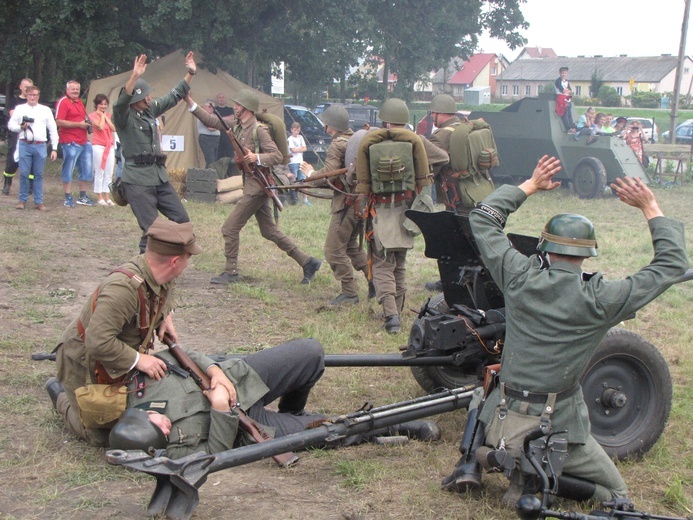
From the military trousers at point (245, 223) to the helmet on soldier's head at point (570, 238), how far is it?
16.8 feet

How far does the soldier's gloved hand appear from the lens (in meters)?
4.04

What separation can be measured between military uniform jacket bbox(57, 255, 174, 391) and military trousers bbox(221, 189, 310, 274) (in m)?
4.36

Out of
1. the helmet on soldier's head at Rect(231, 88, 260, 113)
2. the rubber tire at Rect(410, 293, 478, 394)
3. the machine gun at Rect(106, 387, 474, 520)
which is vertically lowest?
the rubber tire at Rect(410, 293, 478, 394)

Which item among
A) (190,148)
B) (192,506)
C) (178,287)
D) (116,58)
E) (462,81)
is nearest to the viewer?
(192,506)

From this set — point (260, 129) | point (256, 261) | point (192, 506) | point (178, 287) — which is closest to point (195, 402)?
point (192, 506)

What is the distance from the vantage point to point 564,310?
363 cm

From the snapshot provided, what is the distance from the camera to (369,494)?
4.05m

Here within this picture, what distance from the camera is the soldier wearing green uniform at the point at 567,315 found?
362 centimetres

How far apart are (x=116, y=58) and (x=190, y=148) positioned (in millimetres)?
3367

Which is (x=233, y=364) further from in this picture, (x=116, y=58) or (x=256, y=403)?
(x=116, y=58)

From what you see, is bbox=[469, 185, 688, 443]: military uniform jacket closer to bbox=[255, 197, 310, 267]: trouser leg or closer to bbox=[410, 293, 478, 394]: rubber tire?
bbox=[410, 293, 478, 394]: rubber tire

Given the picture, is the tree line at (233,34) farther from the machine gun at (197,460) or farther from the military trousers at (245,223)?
the machine gun at (197,460)

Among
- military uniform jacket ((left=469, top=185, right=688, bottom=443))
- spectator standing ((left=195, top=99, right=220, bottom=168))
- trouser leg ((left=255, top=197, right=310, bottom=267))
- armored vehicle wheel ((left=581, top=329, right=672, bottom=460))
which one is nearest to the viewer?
military uniform jacket ((left=469, top=185, right=688, bottom=443))

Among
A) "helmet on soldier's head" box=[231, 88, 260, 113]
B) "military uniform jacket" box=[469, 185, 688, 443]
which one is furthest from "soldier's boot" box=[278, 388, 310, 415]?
"helmet on soldier's head" box=[231, 88, 260, 113]
